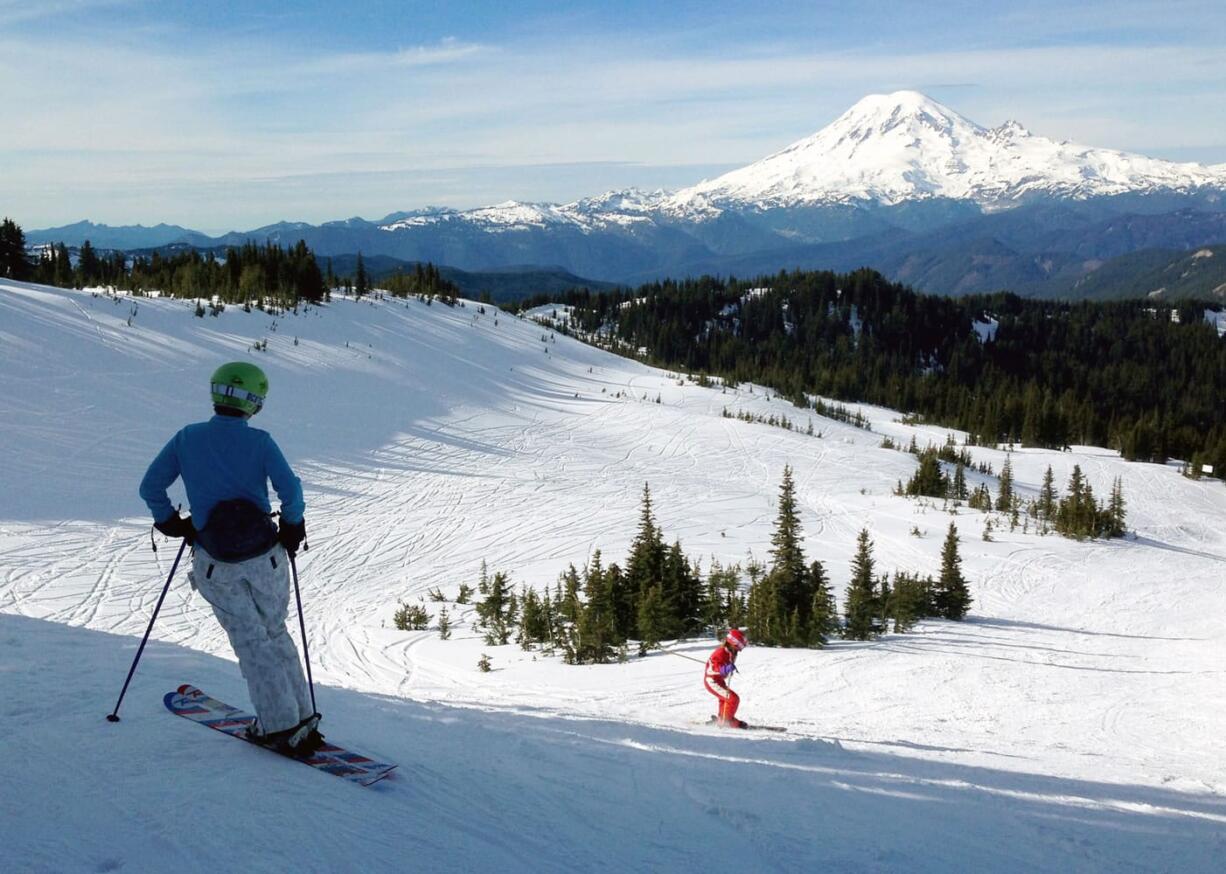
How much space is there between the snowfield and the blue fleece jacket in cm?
157

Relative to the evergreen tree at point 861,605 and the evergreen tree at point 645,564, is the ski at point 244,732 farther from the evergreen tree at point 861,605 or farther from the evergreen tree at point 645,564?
the evergreen tree at point 861,605

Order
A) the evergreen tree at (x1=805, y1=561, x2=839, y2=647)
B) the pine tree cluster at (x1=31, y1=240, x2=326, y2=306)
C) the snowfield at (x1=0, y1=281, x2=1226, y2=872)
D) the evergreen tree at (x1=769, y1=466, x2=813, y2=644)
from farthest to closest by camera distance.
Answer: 1. the pine tree cluster at (x1=31, y1=240, x2=326, y2=306)
2. the evergreen tree at (x1=769, y1=466, x2=813, y2=644)
3. the evergreen tree at (x1=805, y1=561, x2=839, y2=647)
4. the snowfield at (x1=0, y1=281, x2=1226, y2=872)

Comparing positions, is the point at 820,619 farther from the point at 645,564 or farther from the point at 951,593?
the point at 951,593

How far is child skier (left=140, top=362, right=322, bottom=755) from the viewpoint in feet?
14.4

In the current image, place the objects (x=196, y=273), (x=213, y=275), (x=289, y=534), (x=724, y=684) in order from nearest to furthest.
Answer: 1. (x=289, y=534)
2. (x=724, y=684)
3. (x=196, y=273)
4. (x=213, y=275)

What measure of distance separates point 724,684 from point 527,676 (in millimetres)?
3804

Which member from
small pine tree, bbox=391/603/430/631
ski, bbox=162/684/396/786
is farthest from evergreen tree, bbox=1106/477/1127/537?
ski, bbox=162/684/396/786

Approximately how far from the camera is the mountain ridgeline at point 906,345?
99312mm

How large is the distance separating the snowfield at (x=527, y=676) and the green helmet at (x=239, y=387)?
211 centimetres

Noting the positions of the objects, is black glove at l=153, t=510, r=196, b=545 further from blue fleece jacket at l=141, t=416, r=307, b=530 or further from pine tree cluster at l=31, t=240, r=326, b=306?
pine tree cluster at l=31, t=240, r=326, b=306

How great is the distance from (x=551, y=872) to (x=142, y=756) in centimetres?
267

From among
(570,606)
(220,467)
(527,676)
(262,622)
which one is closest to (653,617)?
(570,606)

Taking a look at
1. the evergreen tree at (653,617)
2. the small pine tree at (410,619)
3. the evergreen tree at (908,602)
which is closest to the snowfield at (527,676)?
the small pine tree at (410,619)

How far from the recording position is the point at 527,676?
11117 mm
